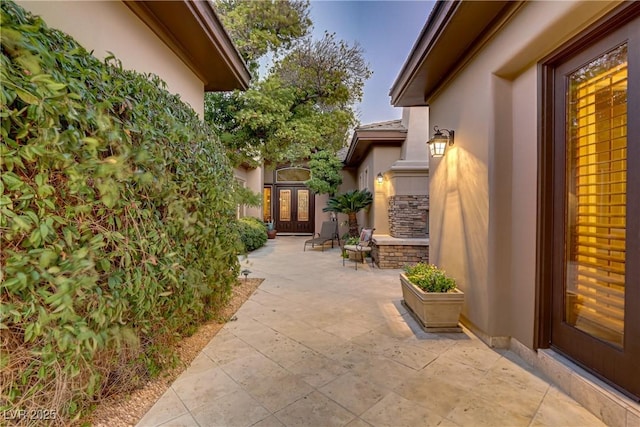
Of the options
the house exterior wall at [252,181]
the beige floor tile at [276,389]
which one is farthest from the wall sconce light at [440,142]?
the house exterior wall at [252,181]

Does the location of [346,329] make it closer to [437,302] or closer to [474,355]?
[437,302]

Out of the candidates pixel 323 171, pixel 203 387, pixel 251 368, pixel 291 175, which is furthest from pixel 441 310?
pixel 291 175

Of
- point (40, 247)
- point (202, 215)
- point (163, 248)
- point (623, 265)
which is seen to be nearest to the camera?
point (40, 247)

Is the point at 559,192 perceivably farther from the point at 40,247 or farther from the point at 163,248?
the point at 40,247

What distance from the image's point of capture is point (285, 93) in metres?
6.25

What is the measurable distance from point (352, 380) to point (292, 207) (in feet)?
41.0

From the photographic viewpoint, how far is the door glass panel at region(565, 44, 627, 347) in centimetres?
195

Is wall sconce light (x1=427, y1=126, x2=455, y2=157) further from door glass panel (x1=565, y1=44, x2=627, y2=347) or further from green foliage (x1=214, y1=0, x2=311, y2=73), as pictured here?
green foliage (x1=214, y1=0, x2=311, y2=73)

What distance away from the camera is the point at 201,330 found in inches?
126

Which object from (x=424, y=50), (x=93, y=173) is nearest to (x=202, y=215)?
(x=93, y=173)

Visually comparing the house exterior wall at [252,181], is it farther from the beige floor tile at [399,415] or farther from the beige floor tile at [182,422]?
the beige floor tile at [399,415]

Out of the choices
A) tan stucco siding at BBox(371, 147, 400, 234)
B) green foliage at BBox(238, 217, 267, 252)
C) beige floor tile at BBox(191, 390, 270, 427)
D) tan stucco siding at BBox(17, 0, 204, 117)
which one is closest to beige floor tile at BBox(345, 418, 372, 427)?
beige floor tile at BBox(191, 390, 270, 427)

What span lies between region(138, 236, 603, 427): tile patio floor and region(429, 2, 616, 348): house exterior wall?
1.63 feet

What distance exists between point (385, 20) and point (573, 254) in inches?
172
